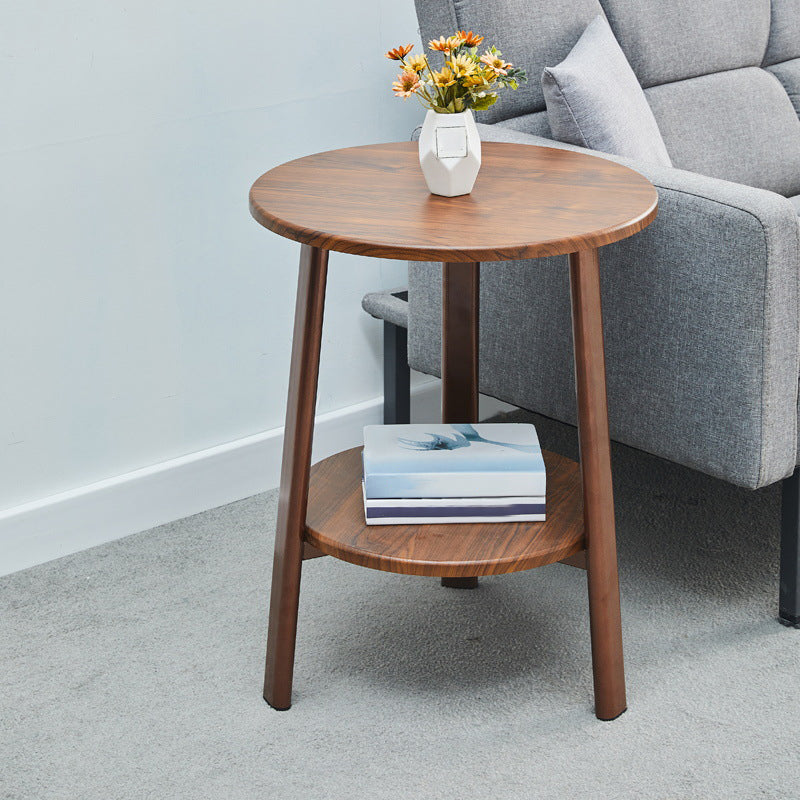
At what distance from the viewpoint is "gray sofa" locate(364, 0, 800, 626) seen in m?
1.36

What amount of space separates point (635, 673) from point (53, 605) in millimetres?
832

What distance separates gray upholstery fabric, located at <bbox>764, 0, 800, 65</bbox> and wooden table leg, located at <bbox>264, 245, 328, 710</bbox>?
1.25m

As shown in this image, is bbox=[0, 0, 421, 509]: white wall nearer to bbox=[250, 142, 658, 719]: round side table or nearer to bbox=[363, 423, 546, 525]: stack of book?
bbox=[250, 142, 658, 719]: round side table

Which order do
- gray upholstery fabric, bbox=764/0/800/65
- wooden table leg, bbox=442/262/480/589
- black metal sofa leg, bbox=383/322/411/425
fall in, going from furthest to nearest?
gray upholstery fabric, bbox=764/0/800/65, black metal sofa leg, bbox=383/322/411/425, wooden table leg, bbox=442/262/480/589

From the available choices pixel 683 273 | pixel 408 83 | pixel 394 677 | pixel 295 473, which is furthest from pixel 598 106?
pixel 394 677

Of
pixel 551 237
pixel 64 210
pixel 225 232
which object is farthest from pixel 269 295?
pixel 551 237

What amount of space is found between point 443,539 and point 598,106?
0.69 metres

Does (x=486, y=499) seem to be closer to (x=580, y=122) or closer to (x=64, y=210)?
(x=580, y=122)

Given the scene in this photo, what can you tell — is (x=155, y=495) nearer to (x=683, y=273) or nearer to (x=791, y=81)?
(x=683, y=273)

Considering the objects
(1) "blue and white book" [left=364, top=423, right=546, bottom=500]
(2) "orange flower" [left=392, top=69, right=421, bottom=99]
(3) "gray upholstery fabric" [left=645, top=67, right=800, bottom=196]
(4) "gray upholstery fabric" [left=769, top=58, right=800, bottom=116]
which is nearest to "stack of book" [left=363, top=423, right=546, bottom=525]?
(1) "blue and white book" [left=364, top=423, right=546, bottom=500]

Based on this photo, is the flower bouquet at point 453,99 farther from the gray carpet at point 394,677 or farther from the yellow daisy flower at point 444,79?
the gray carpet at point 394,677

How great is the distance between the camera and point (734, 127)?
195 cm

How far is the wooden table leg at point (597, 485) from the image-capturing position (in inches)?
49.1

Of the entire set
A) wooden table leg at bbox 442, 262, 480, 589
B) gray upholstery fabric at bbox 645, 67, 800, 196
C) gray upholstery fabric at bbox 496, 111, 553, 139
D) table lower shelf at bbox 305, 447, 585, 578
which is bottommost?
table lower shelf at bbox 305, 447, 585, 578
